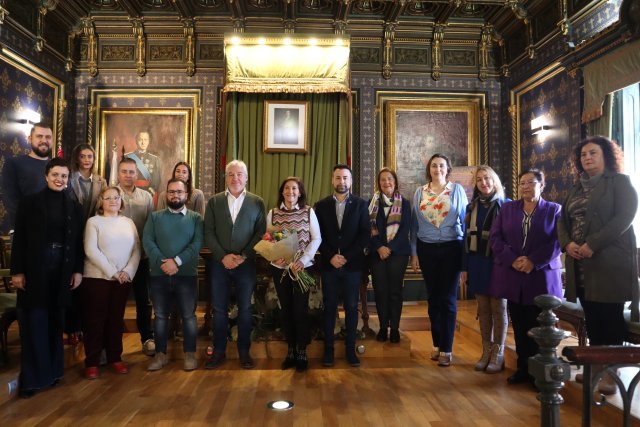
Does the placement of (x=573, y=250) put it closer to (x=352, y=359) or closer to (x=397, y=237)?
(x=397, y=237)

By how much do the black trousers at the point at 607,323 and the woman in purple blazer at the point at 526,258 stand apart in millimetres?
317

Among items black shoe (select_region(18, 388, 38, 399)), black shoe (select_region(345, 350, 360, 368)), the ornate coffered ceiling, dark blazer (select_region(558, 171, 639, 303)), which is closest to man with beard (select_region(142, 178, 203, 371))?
black shoe (select_region(18, 388, 38, 399))

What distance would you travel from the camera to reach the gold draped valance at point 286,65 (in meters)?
5.62

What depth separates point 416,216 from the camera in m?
3.65

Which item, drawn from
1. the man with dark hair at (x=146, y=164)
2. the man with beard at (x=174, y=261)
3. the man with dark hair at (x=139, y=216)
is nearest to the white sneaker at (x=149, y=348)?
the man with dark hair at (x=139, y=216)

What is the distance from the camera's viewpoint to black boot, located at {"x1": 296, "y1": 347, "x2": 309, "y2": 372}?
338 cm

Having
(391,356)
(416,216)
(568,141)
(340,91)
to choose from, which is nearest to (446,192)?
(416,216)

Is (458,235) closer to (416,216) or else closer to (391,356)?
(416,216)

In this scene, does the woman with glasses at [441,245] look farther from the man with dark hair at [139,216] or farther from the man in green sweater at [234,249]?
Answer: the man with dark hair at [139,216]

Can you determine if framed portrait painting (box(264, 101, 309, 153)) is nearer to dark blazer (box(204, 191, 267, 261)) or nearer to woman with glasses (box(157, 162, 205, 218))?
woman with glasses (box(157, 162, 205, 218))

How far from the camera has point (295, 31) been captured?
6.21m

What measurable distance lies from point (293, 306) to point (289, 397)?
68cm

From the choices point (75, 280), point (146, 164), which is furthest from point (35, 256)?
point (146, 164)

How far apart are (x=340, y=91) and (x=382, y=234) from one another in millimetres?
2559
